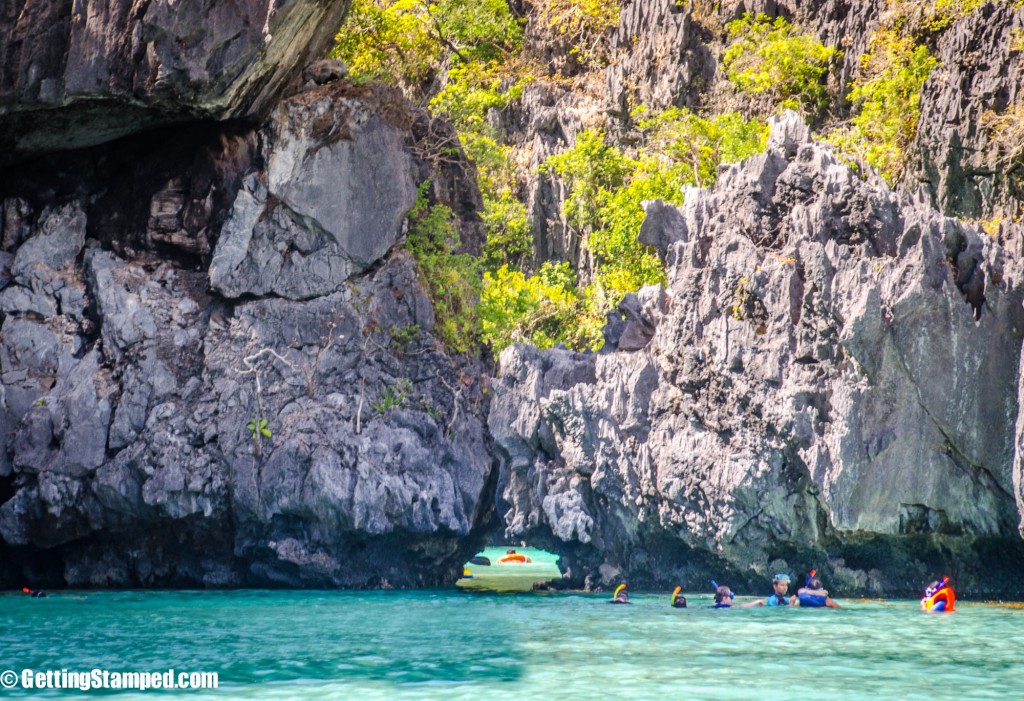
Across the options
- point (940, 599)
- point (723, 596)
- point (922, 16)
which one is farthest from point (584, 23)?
point (940, 599)

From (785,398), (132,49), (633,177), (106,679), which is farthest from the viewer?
(633,177)

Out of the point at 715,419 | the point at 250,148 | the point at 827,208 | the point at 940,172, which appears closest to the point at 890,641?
the point at 715,419

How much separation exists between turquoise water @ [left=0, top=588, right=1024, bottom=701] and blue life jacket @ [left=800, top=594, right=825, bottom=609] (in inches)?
30.1

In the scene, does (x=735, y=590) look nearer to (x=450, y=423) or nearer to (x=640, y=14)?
(x=450, y=423)

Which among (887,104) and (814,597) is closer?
(814,597)

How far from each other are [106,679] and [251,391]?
12142 mm

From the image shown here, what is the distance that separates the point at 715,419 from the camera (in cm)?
2092

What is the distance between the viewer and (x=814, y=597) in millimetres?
19062

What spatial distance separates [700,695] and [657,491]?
9.78 metres

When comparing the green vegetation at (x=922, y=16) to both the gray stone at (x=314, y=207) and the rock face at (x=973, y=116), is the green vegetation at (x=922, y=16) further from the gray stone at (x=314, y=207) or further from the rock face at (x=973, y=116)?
the gray stone at (x=314, y=207)

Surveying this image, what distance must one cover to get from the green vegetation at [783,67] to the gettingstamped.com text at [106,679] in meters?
25.3

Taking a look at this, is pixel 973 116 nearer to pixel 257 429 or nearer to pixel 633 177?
pixel 633 177

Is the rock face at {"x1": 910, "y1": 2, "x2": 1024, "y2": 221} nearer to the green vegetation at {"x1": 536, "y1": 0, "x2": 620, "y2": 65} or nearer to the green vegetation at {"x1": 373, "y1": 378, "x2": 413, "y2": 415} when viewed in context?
the green vegetation at {"x1": 373, "y1": 378, "x2": 413, "y2": 415}

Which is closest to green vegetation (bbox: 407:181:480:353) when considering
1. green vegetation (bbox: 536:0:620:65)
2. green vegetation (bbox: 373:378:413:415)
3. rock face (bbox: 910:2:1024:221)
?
green vegetation (bbox: 373:378:413:415)
